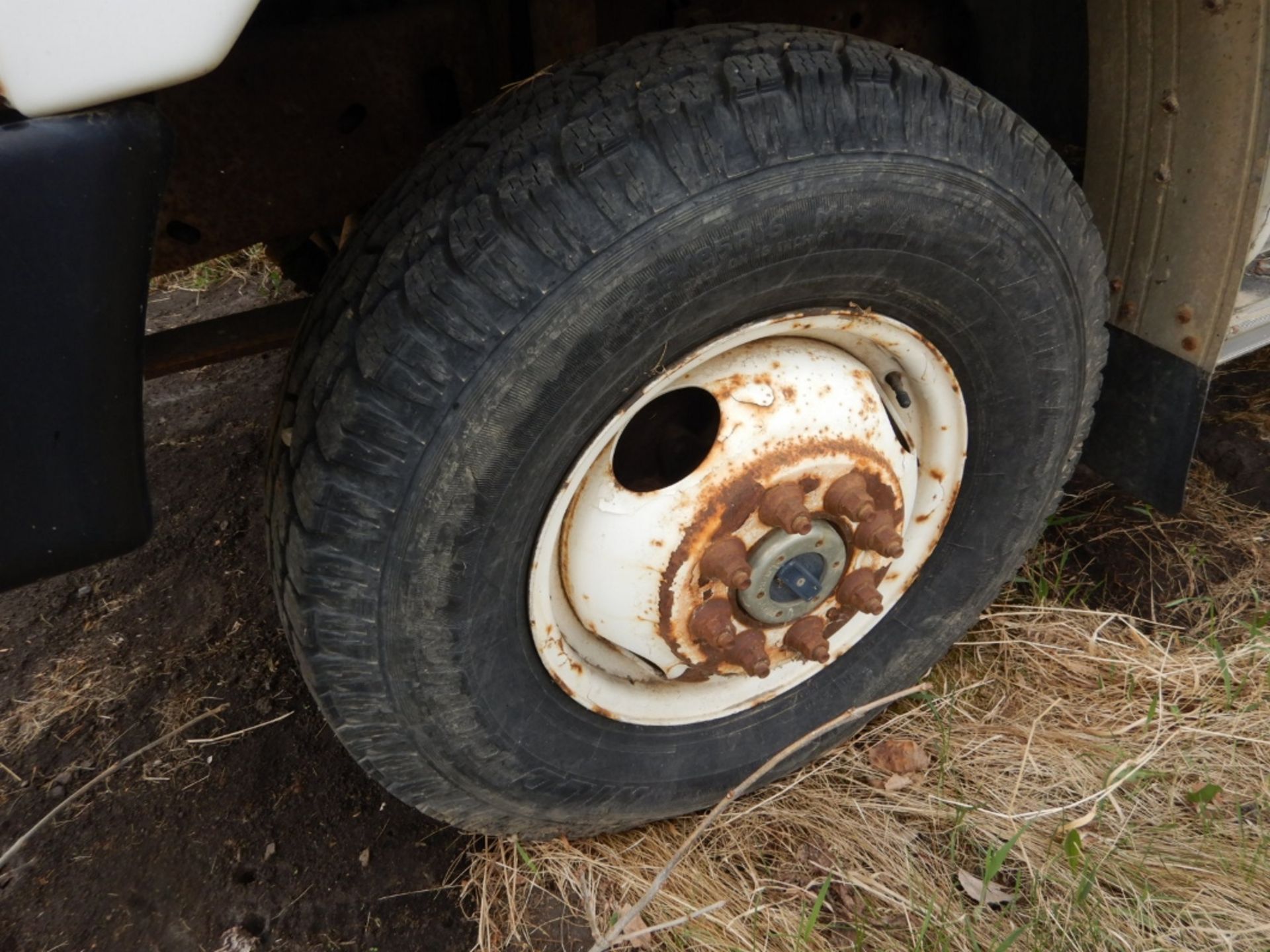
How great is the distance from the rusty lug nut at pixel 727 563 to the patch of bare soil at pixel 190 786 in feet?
2.37

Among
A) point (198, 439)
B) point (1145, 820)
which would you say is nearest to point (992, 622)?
point (1145, 820)

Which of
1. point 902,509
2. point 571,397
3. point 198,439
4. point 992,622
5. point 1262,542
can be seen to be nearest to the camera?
point 571,397

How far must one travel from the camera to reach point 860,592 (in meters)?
1.46

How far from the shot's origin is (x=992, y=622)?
78.4 inches

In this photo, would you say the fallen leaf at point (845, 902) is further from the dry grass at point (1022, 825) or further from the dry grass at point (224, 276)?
the dry grass at point (224, 276)

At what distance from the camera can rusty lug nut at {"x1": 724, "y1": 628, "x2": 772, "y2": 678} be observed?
1.40 metres

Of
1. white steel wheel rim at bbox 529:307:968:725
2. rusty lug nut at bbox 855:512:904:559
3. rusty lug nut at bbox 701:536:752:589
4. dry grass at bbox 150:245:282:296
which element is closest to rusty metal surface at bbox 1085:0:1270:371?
white steel wheel rim at bbox 529:307:968:725

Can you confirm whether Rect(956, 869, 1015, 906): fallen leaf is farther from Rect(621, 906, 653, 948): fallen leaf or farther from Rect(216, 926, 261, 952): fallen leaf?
Rect(216, 926, 261, 952): fallen leaf

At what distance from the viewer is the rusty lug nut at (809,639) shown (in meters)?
1.46

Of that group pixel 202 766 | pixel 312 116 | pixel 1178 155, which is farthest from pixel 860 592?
pixel 202 766

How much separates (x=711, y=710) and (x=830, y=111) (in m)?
0.93

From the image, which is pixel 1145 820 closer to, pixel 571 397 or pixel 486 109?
pixel 571 397

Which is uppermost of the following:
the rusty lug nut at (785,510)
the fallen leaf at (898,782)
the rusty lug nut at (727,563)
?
the rusty lug nut at (785,510)

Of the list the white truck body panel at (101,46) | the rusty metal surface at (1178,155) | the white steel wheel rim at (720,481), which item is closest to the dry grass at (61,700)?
the white steel wheel rim at (720,481)
